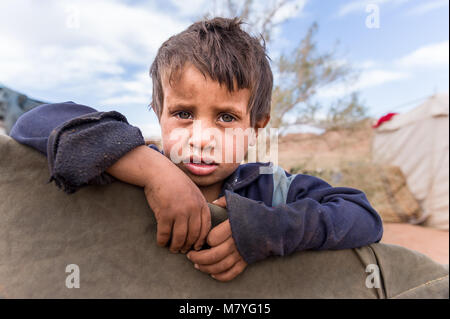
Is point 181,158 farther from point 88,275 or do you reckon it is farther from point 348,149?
point 348,149

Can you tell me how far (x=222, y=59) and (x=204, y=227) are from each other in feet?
2.71

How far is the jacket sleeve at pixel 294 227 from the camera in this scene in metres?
0.74

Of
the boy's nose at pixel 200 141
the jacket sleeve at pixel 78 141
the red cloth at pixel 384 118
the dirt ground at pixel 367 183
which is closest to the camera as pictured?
the jacket sleeve at pixel 78 141

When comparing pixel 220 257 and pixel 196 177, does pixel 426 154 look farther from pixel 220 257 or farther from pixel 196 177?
pixel 220 257

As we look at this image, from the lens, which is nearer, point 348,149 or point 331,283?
point 331,283

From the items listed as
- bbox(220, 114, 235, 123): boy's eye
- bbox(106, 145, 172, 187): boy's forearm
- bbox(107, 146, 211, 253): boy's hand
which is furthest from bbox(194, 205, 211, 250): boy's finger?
bbox(220, 114, 235, 123): boy's eye

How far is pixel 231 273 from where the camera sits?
2.44 feet

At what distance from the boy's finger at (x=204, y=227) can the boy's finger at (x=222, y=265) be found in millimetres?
49

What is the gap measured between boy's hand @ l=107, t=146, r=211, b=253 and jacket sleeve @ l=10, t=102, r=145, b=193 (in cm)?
3

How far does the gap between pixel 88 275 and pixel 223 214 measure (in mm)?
333

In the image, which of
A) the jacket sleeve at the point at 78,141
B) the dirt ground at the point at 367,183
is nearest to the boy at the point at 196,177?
the jacket sleeve at the point at 78,141

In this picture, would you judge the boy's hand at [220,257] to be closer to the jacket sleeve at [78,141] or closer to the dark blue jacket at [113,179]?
the dark blue jacket at [113,179]

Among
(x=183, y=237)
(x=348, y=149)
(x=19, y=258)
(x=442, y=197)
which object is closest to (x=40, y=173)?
(x=19, y=258)
